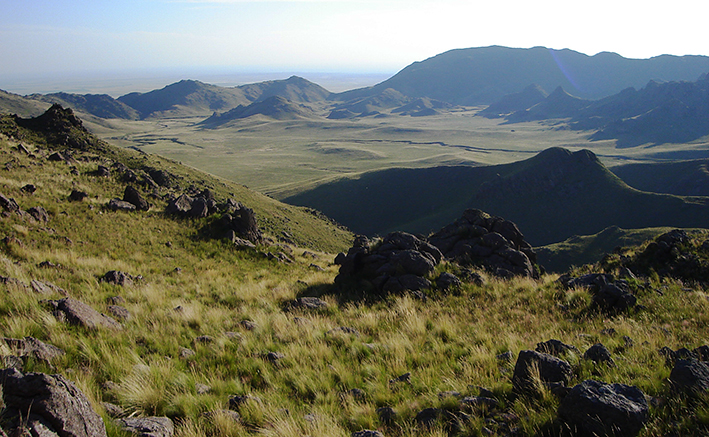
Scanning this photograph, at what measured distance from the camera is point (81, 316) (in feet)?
22.6

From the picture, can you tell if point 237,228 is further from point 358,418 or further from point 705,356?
point 705,356

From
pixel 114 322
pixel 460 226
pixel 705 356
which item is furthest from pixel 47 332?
pixel 460 226

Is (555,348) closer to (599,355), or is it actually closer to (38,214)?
(599,355)

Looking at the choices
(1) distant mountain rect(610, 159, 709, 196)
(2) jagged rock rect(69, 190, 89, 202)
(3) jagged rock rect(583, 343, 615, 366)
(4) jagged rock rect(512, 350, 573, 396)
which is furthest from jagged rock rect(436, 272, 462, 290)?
(1) distant mountain rect(610, 159, 709, 196)

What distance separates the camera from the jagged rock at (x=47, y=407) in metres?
3.41

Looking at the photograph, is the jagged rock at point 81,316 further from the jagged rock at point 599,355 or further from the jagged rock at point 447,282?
the jagged rock at point 447,282

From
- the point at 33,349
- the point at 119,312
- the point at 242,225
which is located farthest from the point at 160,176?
the point at 33,349

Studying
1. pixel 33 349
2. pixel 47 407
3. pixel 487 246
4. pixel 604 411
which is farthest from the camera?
pixel 487 246

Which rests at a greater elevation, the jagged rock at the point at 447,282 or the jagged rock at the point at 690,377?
the jagged rock at the point at 690,377

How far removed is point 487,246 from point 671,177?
123 meters

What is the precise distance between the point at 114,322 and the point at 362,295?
736cm

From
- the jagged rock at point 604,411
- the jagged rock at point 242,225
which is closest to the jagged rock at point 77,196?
the jagged rock at point 242,225

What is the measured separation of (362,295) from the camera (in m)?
12.6

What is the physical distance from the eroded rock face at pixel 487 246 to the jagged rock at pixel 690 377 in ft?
36.9
